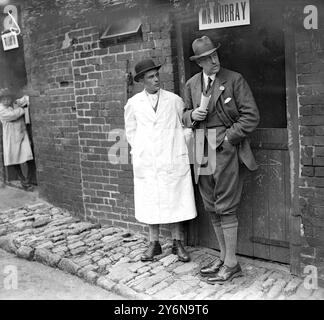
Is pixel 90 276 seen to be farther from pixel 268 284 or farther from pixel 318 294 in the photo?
pixel 318 294

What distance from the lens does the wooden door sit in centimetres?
445

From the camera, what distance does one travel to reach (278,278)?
445 cm

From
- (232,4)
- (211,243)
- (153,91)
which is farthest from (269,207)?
(232,4)

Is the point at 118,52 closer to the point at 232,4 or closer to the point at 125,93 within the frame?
the point at 125,93

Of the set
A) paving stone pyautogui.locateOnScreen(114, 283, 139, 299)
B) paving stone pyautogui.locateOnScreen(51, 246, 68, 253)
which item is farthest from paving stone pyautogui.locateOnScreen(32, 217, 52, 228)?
paving stone pyautogui.locateOnScreen(114, 283, 139, 299)

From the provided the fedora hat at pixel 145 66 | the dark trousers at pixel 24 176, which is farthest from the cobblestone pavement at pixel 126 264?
the fedora hat at pixel 145 66

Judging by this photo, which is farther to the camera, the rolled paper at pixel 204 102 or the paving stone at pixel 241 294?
the rolled paper at pixel 204 102

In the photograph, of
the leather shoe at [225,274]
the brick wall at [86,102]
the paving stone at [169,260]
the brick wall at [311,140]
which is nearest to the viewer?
the brick wall at [311,140]

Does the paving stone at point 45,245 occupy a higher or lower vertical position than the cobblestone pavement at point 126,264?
higher

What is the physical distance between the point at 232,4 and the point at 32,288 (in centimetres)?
336

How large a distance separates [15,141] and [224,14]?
5093 mm

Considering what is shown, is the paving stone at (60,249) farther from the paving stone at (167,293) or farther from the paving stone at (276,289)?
the paving stone at (276,289)

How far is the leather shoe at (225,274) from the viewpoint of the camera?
14.5 feet

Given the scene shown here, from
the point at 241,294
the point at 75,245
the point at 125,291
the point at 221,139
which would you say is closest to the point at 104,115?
the point at 75,245
